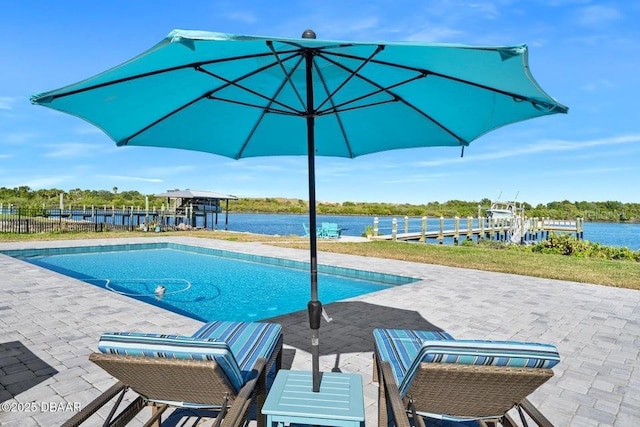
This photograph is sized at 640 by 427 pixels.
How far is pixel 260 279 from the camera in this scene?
364 inches

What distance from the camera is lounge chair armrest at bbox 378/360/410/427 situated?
1520 mm

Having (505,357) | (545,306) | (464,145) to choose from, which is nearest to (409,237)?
(545,306)

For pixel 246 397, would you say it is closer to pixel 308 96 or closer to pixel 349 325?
pixel 308 96

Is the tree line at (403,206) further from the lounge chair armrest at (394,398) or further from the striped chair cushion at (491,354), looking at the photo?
the striped chair cushion at (491,354)

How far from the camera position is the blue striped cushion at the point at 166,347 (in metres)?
1.60

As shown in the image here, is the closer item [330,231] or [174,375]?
[174,375]

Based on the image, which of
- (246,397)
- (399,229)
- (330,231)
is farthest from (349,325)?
(399,229)

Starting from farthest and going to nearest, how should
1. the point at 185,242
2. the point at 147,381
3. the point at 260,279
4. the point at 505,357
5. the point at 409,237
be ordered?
the point at 409,237 → the point at 185,242 → the point at 260,279 → the point at 147,381 → the point at 505,357

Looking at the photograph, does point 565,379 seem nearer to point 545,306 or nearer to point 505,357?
point 505,357

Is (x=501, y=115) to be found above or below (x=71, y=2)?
below

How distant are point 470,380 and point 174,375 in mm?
1378

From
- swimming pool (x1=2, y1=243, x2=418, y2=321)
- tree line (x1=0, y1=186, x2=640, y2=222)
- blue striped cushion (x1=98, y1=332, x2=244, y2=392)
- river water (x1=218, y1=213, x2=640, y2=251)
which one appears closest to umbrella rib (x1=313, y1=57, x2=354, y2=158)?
blue striped cushion (x1=98, y1=332, x2=244, y2=392)

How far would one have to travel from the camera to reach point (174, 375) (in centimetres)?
166

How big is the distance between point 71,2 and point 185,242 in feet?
29.2
